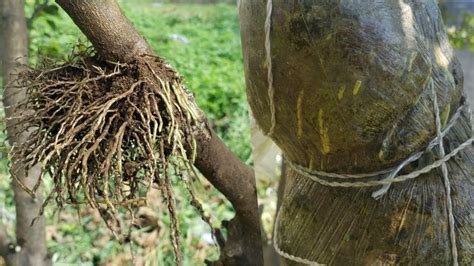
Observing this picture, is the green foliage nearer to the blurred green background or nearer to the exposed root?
the blurred green background

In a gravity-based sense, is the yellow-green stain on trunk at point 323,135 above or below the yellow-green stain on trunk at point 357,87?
below

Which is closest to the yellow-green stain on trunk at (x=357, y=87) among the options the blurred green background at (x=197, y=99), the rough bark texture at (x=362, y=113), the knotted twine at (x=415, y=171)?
the rough bark texture at (x=362, y=113)

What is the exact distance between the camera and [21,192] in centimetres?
141

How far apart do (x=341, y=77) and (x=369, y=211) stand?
20cm

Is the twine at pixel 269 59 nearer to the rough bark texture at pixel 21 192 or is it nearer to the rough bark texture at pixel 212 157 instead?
the rough bark texture at pixel 212 157

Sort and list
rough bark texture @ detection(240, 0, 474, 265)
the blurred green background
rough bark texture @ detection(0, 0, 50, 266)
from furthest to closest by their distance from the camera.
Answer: the blurred green background < rough bark texture @ detection(0, 0, 50, 266) < rough bark texture @ detection(240, 0, 474, 265)

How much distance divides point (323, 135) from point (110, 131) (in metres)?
0.29

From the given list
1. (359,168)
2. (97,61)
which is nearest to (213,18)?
(97,61)

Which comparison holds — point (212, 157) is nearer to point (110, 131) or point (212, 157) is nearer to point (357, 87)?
point (110, 131)

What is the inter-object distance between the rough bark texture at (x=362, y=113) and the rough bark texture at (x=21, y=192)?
62 centimetres

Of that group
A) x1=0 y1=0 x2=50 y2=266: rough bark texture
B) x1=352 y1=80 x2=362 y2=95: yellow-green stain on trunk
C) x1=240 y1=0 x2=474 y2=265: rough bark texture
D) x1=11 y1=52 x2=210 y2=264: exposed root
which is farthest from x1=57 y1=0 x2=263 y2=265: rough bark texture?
x1=0 y1=0 x2=50 y2=266: rough bark texture

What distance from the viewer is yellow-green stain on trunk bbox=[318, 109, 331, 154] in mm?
875

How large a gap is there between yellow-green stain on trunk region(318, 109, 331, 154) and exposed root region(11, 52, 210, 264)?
20 cm

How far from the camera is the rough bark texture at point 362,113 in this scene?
2.74 feet
